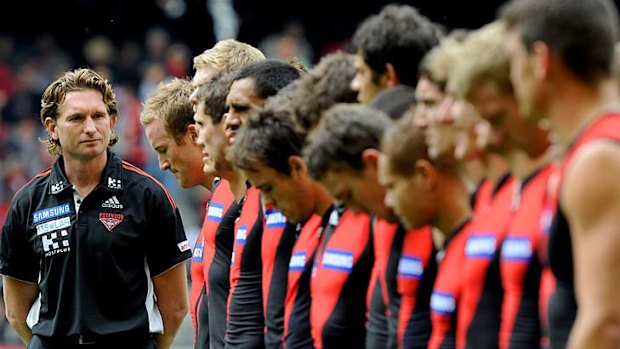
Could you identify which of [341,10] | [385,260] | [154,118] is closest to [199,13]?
[341,10]

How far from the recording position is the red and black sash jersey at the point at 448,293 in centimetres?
407

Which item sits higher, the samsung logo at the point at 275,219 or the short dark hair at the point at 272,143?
the short dark hair at the point at 272,143

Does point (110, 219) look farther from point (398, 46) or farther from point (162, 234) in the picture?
point (398, 46)

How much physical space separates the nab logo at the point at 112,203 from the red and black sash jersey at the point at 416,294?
2851mm

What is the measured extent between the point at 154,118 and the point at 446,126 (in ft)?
10.5

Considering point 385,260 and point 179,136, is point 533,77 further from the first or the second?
point 179,136

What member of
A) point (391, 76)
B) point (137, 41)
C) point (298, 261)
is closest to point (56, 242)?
point (298, 261)

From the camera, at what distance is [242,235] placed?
5.79m

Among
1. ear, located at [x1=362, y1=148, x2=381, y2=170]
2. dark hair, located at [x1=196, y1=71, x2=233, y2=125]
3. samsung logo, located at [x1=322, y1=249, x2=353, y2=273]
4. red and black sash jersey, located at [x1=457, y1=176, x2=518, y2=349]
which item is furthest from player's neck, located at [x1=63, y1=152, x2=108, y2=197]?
red and black sash jersey, located at [x1=457, y1=176, x2=518, y2=349]

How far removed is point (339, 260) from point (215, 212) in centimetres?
178

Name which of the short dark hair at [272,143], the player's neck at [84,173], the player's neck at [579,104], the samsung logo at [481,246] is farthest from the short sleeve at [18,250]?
the player's neck at [579,104]

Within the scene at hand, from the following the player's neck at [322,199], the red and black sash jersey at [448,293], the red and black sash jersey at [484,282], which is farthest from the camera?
the player's neck at [322,199]

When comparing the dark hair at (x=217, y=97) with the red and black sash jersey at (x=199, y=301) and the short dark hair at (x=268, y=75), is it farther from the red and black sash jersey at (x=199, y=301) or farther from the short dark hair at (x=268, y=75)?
the red and black sash jersey at (x=199, y=301)

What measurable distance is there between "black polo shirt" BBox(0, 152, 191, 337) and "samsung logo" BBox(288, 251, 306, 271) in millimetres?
1839
